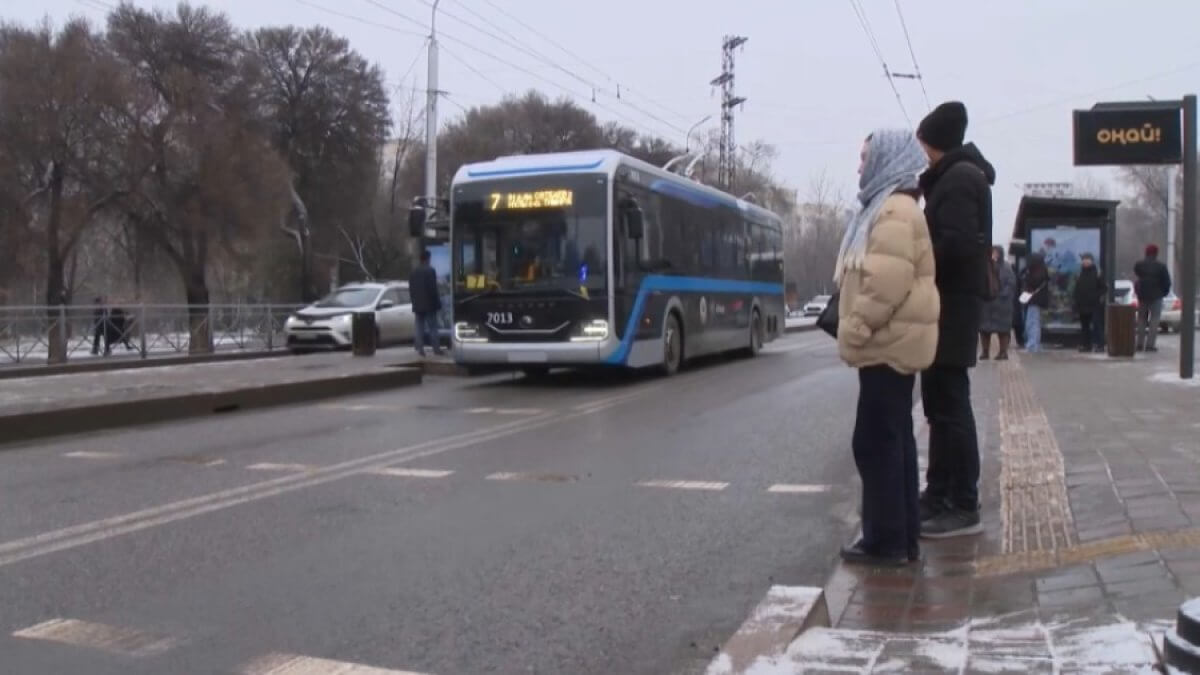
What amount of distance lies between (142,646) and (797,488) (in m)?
4.73

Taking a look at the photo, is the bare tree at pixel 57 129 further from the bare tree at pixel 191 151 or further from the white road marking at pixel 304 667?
the white road marking at pixel 304 667

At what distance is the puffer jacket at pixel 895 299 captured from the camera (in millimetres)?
5301

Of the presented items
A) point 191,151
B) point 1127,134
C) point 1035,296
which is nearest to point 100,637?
point 1127,134

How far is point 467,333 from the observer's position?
1648cm

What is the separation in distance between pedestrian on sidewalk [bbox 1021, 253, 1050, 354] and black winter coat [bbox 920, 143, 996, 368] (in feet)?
49.4

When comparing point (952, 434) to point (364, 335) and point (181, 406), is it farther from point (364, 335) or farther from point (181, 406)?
point (364, 335)

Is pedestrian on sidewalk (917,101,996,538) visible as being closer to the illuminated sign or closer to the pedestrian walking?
the illuminated sign

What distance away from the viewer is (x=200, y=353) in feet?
89.1

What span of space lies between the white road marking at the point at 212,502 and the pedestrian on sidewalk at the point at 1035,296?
11.9 m

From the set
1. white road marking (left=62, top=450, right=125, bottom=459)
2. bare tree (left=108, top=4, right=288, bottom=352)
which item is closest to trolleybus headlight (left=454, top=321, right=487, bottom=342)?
white road marking (left=62, top=450, right=125, bottom=459)

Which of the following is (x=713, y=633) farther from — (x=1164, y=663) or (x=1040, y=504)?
(x=1040, y=504)

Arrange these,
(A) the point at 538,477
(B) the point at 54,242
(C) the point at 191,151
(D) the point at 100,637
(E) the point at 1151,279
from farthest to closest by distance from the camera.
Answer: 1. (C) the point at 191,151
2. (B) the point at 54,242
3. (E) the point at 1151,279
4. (A) the point at 538,477
5. (D) the point at 100,637

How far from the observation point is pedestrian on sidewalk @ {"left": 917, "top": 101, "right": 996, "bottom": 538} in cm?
580

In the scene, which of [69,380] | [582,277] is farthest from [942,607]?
[69,380]
